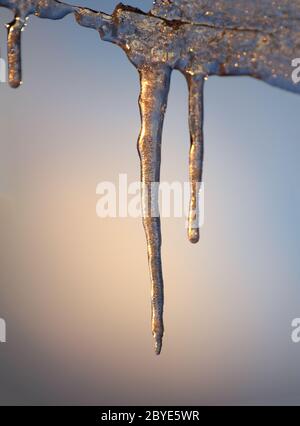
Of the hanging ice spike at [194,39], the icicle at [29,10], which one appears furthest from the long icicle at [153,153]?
the icicle at [29,10]

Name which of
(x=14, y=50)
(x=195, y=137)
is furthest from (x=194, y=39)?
(x=14, y=50)

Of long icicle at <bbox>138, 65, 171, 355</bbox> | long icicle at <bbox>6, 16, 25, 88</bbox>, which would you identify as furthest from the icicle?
long icicle at <bbox>138, 65, 171, 355</bbox>

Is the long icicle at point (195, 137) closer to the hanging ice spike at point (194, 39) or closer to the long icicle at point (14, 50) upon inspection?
the hanging ice spike at point (194, 39)

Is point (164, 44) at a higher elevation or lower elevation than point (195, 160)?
higher

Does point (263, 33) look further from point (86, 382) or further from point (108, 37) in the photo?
point (86, 382)

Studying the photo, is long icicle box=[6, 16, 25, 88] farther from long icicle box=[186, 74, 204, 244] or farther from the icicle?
long icicle box=[186, 74, 204, 244]
